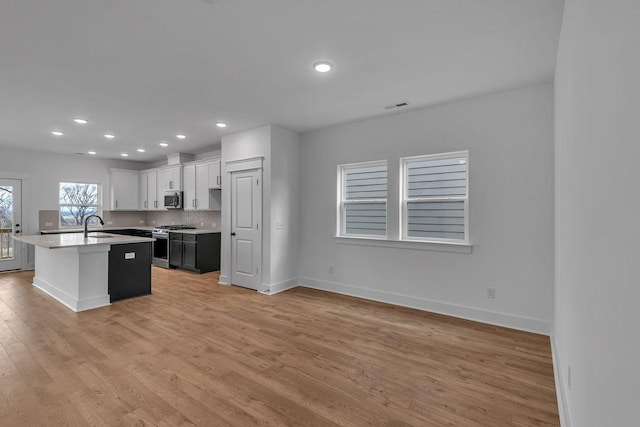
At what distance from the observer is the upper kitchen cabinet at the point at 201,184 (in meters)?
6.63

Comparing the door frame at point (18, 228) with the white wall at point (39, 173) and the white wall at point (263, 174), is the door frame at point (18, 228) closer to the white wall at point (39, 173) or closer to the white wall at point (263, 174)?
the white wall at point (39, 173)

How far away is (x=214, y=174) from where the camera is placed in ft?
21.7

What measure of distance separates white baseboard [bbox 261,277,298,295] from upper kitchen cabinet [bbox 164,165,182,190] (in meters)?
3.88

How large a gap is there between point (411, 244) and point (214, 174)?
14.5ft

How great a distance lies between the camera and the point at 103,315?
12.9 ft

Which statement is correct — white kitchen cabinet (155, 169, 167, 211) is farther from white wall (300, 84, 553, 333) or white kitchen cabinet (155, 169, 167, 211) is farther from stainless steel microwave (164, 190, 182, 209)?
white wall (300, 84, 553, 333)

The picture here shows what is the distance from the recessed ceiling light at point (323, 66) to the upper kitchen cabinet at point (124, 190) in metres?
7.32

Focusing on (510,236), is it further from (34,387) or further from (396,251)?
(34,387)

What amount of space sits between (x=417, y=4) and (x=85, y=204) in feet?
29.1

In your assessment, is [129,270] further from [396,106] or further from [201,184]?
[396,106]

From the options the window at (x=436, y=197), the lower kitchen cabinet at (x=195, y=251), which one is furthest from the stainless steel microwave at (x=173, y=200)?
the window at (x=436, y=197)

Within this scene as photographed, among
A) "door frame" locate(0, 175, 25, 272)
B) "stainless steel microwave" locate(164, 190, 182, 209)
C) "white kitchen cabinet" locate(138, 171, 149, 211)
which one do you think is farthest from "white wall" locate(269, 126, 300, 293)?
"door frame" locate(0, 175, 25, 272)

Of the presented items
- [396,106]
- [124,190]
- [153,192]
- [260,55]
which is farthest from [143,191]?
[396,106]

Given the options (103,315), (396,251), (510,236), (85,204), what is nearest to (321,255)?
(396,251)
